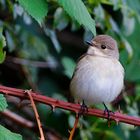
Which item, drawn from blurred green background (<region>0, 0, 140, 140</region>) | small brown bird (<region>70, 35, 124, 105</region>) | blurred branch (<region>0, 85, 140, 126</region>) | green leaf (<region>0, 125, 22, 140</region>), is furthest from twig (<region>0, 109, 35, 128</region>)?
green leaf (<region>0, 125, 22, 140</region>)

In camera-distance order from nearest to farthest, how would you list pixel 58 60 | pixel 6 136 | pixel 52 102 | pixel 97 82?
pixel 6 136
pixel 52 102
pixel 97 82
pixel 58 60

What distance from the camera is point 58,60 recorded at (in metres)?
6.16

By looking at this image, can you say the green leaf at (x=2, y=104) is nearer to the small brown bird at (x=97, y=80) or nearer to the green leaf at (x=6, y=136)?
the green leaf at (x=6, y=136)

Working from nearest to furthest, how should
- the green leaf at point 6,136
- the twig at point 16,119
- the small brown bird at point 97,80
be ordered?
the green leaf at point 6,136, the small brown bird at point 97,80, the twig at point 16,119

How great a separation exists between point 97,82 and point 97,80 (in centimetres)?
2

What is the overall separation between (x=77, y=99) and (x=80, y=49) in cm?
240

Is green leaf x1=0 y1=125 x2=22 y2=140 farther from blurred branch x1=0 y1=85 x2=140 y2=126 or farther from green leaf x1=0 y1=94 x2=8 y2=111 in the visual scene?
blurred branch x1=0 y1=85 x2=140 y2=126

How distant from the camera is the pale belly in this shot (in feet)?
13.6

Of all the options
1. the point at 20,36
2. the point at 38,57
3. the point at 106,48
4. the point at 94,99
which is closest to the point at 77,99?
the point at 94,99

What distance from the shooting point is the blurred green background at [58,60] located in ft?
14.5

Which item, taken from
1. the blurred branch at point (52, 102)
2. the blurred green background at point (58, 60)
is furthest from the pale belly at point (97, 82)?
the blurred branch at point (52, 102)

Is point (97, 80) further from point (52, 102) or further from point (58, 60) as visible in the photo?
point (58, 60)

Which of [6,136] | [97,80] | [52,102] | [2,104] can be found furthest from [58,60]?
[6,136]

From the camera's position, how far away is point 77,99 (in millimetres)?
4359
